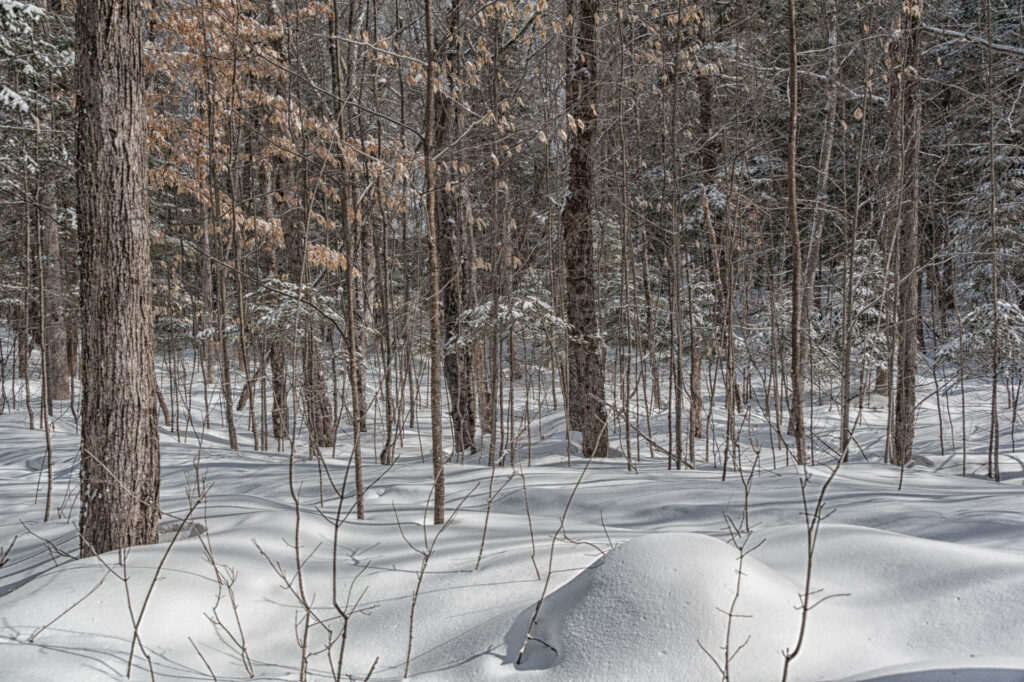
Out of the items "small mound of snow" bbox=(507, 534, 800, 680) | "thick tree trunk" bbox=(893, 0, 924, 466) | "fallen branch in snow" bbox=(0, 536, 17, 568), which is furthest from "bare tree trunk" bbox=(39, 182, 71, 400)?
"thick tree trunk" bbox=(893, 0, 924, 466)

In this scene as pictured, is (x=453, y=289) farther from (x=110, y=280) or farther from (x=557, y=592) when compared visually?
(x=557, y=592)

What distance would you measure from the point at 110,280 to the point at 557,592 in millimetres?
2970

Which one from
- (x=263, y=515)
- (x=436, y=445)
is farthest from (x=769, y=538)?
(x=263, y=515)

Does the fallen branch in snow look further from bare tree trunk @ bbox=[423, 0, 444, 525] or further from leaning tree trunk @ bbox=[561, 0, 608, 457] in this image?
leaning tree trunk @ bbox=[561, 0, 608, 457]

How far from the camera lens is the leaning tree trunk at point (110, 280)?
12.1ft

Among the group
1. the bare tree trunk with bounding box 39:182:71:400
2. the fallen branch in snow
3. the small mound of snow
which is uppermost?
the bare tree trunk with bounding box 39:182:71:400

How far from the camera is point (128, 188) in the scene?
3754 millimetres

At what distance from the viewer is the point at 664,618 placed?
2377 millimetres

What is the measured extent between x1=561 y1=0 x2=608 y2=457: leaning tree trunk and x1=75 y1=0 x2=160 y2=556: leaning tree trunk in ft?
14.7

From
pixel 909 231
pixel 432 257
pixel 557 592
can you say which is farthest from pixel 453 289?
pixel 557 592

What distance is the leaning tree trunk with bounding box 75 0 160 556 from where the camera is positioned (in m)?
3.69

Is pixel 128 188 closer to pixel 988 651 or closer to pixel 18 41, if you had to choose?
pixel 988 651

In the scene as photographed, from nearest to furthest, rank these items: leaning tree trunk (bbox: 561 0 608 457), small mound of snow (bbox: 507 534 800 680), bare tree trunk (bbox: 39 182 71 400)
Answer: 1. small mound of snow (bbox: 507 534 800 680)
2. leaning tree trunk (bbox: 561 0 608 457)
3. bare tree trunk (bbox: 39 182 71 400)

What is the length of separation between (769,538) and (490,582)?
1.38 m
